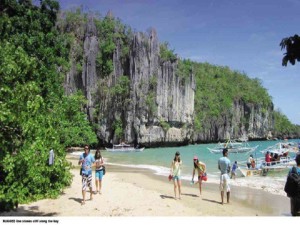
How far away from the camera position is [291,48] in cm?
389

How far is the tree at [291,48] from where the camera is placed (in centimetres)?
388

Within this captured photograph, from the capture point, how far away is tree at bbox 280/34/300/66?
153 inches

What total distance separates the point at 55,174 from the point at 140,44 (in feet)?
195

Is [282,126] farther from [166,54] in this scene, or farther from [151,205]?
[151,205]

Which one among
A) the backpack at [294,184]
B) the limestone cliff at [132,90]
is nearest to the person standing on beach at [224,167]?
the backpack at [294,184]

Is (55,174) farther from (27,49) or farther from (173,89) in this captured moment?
(173,89)

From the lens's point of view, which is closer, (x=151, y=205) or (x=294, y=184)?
(x=294, y=184)

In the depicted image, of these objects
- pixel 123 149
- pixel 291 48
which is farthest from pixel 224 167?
pixel 123 149

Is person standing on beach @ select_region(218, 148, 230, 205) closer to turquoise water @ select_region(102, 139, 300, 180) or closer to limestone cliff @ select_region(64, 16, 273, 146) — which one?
turquoise water @ select_region(102, 139, 300, 180)

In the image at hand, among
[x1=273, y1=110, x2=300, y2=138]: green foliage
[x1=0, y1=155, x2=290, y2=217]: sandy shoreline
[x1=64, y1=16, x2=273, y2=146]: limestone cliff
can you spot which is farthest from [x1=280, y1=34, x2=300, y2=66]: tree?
[x1=273, y1=110, x2=300, y2=138]: green foliage

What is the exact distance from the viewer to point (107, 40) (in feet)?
218

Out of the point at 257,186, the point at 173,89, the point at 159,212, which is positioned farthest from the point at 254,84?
the point at 159,212

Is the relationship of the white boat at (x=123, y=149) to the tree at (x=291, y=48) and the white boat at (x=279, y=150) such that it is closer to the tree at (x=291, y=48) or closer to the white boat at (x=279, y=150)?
the white boat at (x=279, y=150)

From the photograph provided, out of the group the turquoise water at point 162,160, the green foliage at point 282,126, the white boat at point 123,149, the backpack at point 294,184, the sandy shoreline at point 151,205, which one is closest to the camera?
the backpack at point 294,184
